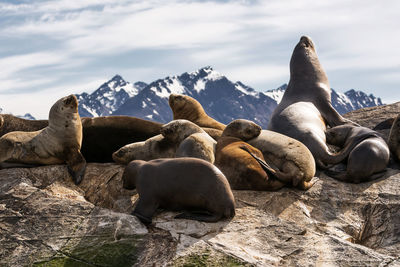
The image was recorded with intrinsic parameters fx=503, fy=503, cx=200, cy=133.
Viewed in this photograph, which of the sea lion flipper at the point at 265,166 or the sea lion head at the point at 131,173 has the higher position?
the sea lion head at the point at 131,173

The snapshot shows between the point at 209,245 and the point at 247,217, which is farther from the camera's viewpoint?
the point at 247,217

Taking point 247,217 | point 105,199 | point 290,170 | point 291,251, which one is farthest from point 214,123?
point 291,251

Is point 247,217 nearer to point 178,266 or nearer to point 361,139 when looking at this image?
point 178,266

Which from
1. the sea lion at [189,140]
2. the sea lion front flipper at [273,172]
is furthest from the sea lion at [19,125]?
the sea lion front flipper at [273,172]

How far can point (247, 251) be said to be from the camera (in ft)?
15.8

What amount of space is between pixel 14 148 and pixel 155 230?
3.78 m

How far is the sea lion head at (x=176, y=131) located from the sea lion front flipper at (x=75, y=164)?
1342 mm

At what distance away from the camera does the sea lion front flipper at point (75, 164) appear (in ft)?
24.6

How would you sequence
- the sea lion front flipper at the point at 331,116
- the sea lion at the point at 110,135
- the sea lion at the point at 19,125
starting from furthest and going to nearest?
the sea lion front flipper at the point at 331,116 < the sea lion at the point at 19,125 < the sea lion at the point at 110,135

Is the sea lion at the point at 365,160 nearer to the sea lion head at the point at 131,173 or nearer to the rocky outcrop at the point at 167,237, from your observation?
the rocky outcrop at the point at 167,237

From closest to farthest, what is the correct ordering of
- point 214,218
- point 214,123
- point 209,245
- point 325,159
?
point 209,245 → point 214,218 → point 325,159 → point 214,123

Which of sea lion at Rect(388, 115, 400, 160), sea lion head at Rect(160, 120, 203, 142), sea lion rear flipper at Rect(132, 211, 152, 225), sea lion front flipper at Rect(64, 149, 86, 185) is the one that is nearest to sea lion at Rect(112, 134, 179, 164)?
sea lion head at Rect(160, 120, 203, 142)

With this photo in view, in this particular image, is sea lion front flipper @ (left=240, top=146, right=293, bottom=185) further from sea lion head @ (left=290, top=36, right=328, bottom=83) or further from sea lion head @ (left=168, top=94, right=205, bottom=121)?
sea lion head @ (left=290, top=36, right=328, bottom=83)

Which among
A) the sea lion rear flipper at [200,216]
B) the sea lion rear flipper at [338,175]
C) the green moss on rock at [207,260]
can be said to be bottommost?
the sea lion rear flipper at [338,175]
